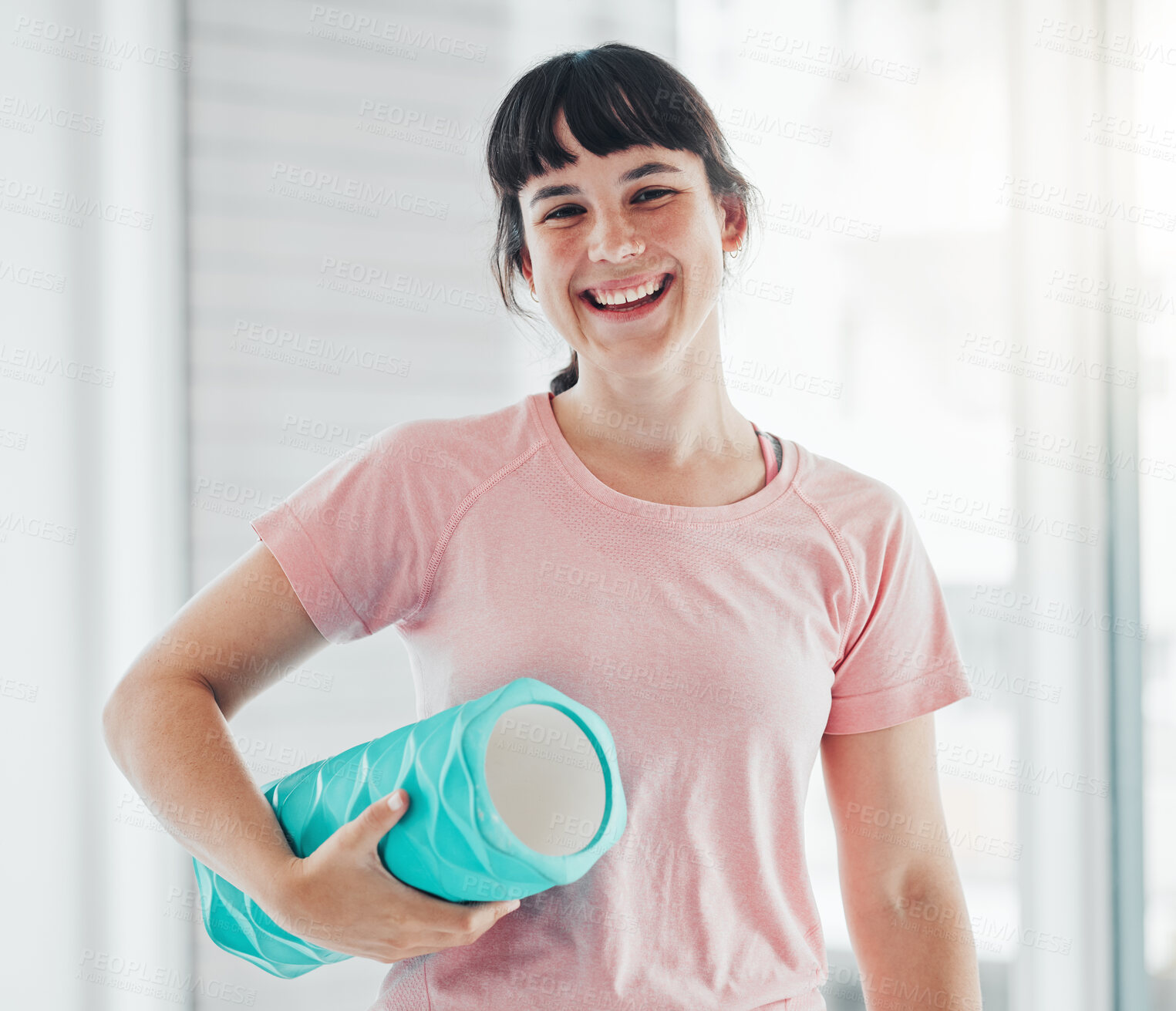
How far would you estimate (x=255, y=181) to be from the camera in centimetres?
127

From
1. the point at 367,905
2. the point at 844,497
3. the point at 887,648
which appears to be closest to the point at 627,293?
the point at 844,497

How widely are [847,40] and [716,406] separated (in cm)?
78

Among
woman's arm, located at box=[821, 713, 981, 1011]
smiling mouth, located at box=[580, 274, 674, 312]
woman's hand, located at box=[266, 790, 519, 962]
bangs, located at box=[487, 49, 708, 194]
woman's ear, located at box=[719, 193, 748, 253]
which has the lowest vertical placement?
woman's arm, located at box=[821, 713, 981, 1011]

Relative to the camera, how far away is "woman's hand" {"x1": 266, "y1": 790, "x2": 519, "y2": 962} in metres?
0.59

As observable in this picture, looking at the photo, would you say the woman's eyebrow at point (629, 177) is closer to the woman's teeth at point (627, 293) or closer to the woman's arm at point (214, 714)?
the woman's teeth at point (627, 293)

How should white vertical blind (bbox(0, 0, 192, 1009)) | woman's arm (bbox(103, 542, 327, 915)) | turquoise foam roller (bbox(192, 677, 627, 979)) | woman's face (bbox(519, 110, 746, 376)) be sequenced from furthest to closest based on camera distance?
white vertical blind (bbox(0, 0, 192, 1009))
woman's face (bbox(519, 110, 746, 376))
woman's arm (bbox(103, 542, 327, 915))
turquoise foam roller (bbox(192, 677, 627, 979))

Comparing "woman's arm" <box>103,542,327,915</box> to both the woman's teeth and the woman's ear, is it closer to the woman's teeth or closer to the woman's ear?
the woman's teeth

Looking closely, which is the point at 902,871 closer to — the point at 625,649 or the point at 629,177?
the point at 625,649

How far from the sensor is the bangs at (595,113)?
748mm

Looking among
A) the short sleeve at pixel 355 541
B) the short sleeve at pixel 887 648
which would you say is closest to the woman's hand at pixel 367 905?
the short sleeve at pixel 355 541

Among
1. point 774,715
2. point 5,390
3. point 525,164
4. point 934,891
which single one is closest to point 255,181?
point 5,390

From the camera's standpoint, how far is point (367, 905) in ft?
2.00

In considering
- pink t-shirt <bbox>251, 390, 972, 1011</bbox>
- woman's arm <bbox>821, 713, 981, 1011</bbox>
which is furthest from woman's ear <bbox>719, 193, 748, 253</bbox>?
woman's arm <bbox>821, 713, 981, 1011</bbox>

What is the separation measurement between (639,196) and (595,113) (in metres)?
0.07
